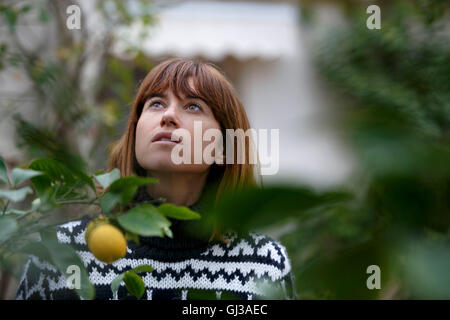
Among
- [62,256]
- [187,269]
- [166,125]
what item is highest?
[166,125]

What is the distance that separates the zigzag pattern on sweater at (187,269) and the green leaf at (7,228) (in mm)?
501

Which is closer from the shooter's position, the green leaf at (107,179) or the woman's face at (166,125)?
the green leaf at (107,179)

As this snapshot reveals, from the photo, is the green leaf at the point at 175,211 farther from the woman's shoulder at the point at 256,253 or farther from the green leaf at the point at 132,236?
the woman's shoulder at the point at 256,253

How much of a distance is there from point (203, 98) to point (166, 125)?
118mm

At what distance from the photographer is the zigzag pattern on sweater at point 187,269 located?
905 mm

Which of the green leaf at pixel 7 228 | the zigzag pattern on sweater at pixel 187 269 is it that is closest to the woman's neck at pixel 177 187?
the zigzag pattern on sweater at pixel 187 269

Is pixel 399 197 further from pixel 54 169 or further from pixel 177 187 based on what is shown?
pixel 177 187

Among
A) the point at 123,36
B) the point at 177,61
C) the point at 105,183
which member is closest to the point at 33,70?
the point at 123,36

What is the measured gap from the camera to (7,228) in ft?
1.33

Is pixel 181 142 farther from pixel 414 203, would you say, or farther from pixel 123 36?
pixel 123 36

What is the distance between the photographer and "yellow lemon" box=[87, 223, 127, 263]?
18.8 inches

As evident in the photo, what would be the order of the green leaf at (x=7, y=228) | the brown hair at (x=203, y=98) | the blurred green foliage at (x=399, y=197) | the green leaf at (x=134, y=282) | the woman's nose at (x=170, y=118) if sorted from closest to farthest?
the blurred green foliage at (x=399, y=197) → the green leaf at (x=7, y=228) → the green leaf at (x=134, y=282) → the woman's nose at (x=170, y=118) → the brown hair at (x=203, y=98)

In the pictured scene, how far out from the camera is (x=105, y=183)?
1.58 feet

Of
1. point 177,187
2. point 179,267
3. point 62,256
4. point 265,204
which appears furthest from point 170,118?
point 265,204
